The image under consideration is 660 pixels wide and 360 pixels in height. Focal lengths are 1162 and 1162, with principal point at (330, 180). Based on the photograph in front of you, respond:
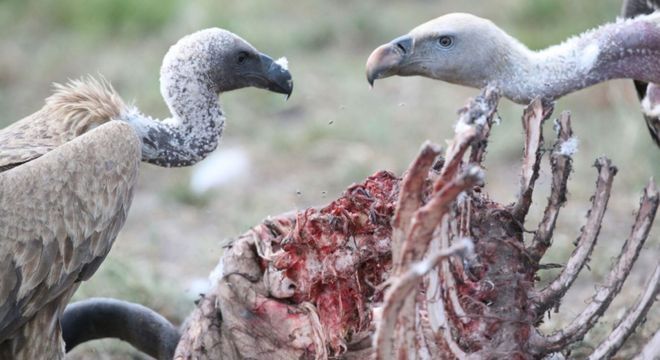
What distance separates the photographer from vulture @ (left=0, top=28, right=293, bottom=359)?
3709 millimetres

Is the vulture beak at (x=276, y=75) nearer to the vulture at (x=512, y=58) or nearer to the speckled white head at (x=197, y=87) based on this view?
the speckled white head at (x=197, y=87)

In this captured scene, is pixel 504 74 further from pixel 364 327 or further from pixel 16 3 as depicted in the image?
pixel 16 3

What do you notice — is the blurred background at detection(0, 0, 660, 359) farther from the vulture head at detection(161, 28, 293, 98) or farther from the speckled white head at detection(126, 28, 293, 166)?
the vulture head at detection(161, 28, 293, 98)

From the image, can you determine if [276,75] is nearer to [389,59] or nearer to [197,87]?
[197,87]

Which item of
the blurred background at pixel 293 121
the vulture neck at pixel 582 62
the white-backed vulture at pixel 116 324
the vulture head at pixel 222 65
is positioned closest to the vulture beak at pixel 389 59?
the vulture neck at pixel 582 62

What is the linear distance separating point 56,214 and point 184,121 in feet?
2.26

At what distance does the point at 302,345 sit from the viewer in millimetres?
3334

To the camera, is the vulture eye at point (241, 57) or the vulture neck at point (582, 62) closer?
the vulture neck at point (582, 62)

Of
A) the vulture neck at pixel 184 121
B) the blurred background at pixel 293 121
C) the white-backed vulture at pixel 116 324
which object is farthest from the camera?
the blurred background at pixel 293 121

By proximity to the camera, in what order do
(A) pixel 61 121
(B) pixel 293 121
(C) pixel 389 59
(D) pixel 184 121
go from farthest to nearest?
(B) pixel 293 121, (D) pixel 184 121, (A) pixel 61 121, (C) pixel 389 59

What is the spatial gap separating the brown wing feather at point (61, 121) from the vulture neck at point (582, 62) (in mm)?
1380

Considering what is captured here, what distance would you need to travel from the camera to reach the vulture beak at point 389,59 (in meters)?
3.84

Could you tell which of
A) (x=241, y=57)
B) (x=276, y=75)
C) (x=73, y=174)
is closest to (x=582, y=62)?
(x=276, y=75)

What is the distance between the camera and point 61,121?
13.3 feet
